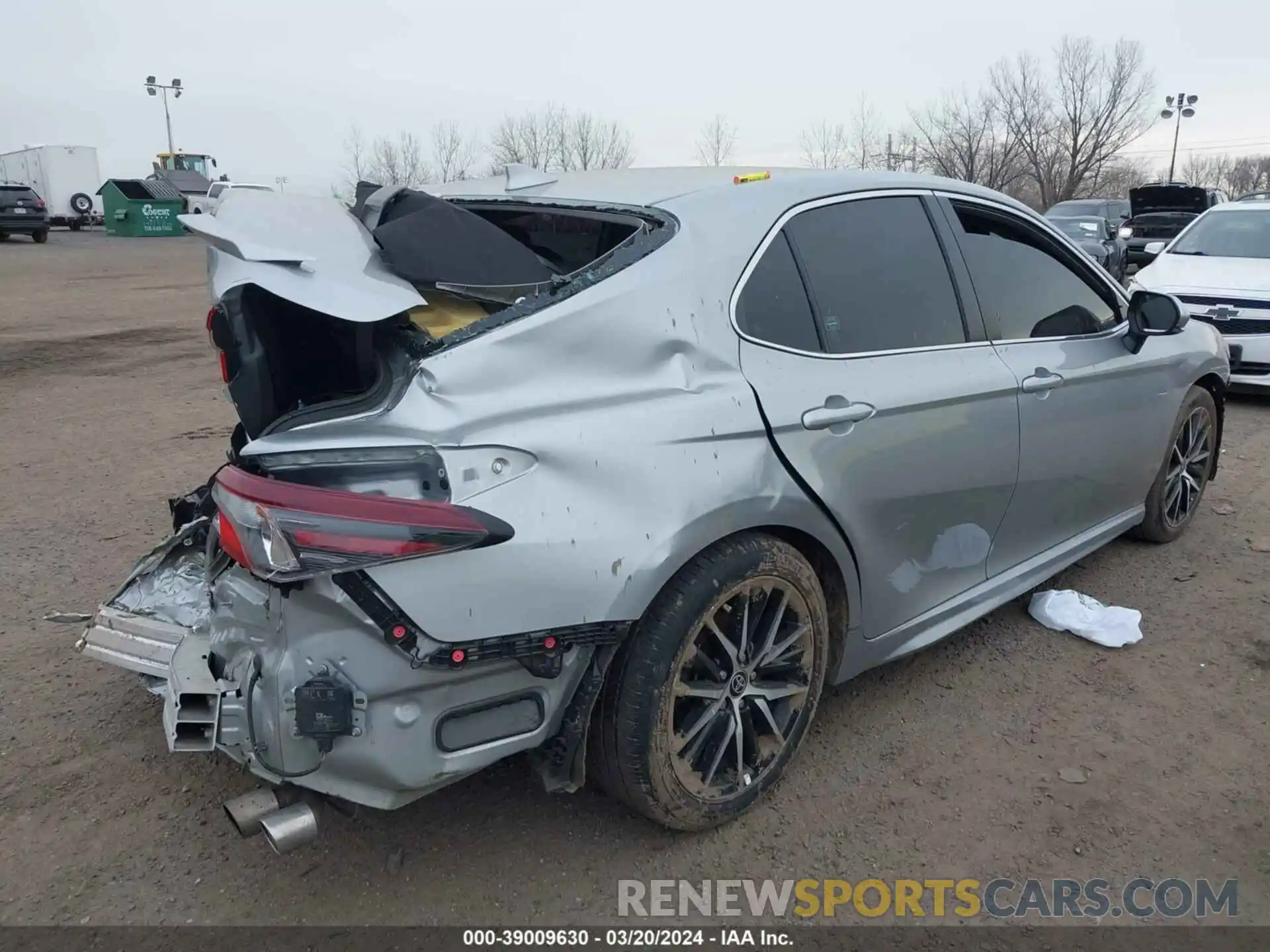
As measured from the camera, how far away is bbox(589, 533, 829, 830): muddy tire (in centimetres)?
237

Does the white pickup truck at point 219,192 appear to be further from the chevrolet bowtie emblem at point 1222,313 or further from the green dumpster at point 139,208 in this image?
the green dumpster at point 139,208

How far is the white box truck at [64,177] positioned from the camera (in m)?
43.7

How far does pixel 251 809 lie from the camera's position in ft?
7.36

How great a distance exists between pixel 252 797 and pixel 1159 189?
990 inches

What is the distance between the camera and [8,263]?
2344 cm

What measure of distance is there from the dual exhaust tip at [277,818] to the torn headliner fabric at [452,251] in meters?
1.32

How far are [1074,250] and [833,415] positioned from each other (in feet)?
6.39

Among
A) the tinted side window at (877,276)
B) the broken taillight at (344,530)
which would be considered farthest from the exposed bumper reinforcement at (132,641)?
the tinted side window at (877,276)

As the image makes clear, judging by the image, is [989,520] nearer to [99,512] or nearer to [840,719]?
[840,719]

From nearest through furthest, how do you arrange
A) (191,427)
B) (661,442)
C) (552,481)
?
(552,481) → (661,442) → (191,427)

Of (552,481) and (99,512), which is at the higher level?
(552,481)

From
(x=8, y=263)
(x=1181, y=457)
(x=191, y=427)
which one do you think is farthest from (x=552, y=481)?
(x=8, y=263)

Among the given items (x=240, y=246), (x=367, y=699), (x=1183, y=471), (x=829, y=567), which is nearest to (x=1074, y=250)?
(x=1183, y=471)

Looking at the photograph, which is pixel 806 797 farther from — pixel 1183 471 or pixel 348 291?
pixel 1183 471
